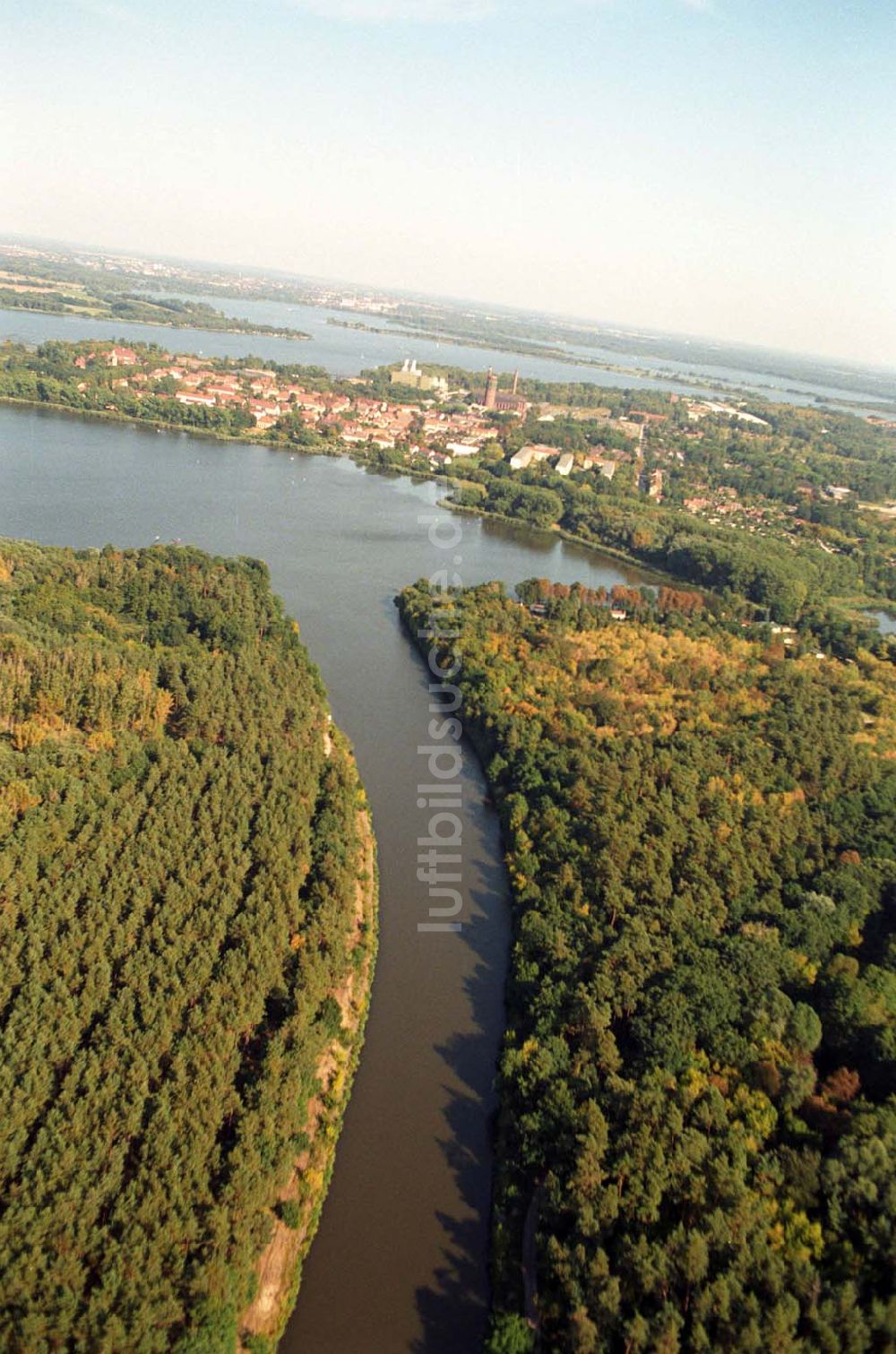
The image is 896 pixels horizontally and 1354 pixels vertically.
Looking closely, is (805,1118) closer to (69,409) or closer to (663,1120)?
(663,1120)

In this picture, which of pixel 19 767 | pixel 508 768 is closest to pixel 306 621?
pixel 508 768

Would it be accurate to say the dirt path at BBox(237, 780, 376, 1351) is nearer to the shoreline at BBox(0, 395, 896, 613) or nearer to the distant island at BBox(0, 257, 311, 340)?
the shoreline at BBox(0, 395, 896, 613)

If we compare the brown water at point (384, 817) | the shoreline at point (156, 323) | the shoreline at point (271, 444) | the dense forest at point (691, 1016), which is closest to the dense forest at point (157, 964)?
the brown water at point (384, 817)

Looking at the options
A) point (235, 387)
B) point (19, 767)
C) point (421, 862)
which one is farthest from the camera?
point (235, 387)

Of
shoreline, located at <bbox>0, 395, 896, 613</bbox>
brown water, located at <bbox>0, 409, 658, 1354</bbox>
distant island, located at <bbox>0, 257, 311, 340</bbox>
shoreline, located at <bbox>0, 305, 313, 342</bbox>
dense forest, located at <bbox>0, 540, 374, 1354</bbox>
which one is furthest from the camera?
distant island, located at <bbox>0, 257, 311, 340</bbox>

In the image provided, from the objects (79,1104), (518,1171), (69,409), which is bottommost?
(518,1171)

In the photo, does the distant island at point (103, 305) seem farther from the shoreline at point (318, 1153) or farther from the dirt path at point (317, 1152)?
the dirt path at point (317, 1152)

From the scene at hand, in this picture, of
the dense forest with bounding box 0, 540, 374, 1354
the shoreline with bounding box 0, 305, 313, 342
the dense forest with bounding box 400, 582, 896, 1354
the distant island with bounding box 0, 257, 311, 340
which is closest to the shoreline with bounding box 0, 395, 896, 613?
the dense forest with bounding box 400, 582, 896, 1354
